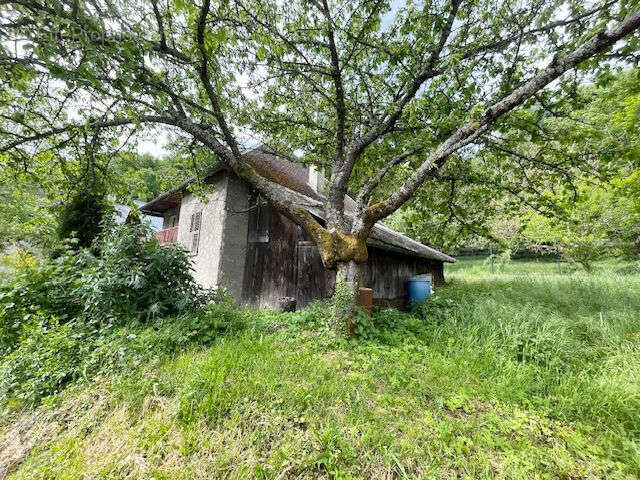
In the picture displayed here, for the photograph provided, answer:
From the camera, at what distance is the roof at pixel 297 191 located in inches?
255

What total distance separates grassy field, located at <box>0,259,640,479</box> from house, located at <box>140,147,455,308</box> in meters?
3.04

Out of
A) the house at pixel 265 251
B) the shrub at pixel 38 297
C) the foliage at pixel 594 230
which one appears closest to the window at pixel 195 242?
the house at pixel 265 251

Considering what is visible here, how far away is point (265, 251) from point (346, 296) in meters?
4.44

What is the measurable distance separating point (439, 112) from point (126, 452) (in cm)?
672

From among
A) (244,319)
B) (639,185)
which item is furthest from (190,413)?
(639,185)

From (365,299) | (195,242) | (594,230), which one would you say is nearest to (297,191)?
(195,242)

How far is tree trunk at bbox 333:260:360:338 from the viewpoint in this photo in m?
4.09

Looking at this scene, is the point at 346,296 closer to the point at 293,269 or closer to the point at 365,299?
the point at 365,299

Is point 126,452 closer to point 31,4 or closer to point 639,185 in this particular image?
point 31,4

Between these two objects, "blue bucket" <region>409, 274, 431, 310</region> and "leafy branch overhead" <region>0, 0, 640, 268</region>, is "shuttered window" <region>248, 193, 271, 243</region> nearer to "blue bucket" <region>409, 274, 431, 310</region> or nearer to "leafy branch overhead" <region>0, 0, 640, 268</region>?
"leafy branch overhead" <region>0, 0, 640, 268</region>

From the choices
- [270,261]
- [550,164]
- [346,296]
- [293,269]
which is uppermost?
[550,164]

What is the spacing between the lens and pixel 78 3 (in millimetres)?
2604

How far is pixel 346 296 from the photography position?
13.5ft

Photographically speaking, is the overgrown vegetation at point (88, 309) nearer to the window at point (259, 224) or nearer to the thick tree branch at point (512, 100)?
the window at point (259, 224)
